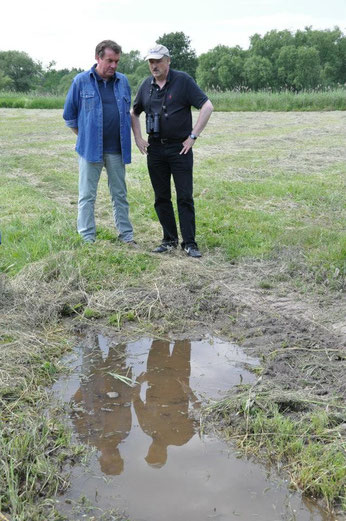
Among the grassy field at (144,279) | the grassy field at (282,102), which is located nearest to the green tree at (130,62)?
the grassy field at (282,102)

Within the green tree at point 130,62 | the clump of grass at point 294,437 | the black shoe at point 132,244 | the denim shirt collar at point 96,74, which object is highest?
the denim shirt collar at point 96,74

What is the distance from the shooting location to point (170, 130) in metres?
5.93

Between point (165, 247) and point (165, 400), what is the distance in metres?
2.83

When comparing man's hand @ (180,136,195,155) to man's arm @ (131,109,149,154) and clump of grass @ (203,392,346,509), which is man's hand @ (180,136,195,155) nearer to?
man's arm @ (131,109,149,154)

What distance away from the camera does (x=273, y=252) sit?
20.3 ft

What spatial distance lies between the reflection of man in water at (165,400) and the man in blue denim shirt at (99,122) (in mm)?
2325

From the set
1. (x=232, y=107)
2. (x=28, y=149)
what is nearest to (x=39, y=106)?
(x=232, y=107)

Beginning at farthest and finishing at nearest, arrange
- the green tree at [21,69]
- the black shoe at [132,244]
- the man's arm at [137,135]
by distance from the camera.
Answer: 1. the green tree at [21,69]
2. the black shoe at [132,244]
3. the man's arm at [137,135]

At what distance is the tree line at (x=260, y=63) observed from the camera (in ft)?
201

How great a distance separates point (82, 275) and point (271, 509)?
3128mm

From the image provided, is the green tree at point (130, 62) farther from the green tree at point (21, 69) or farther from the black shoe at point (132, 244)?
the black shoe at point (132, 244)

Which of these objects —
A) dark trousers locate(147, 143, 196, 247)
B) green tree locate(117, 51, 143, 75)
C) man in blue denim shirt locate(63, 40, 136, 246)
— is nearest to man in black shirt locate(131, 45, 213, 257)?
dark trousers locate(147, 143, 196, 247)

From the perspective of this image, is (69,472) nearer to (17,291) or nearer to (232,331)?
(232,331)

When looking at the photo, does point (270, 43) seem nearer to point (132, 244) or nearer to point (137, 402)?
point (132, 244)
